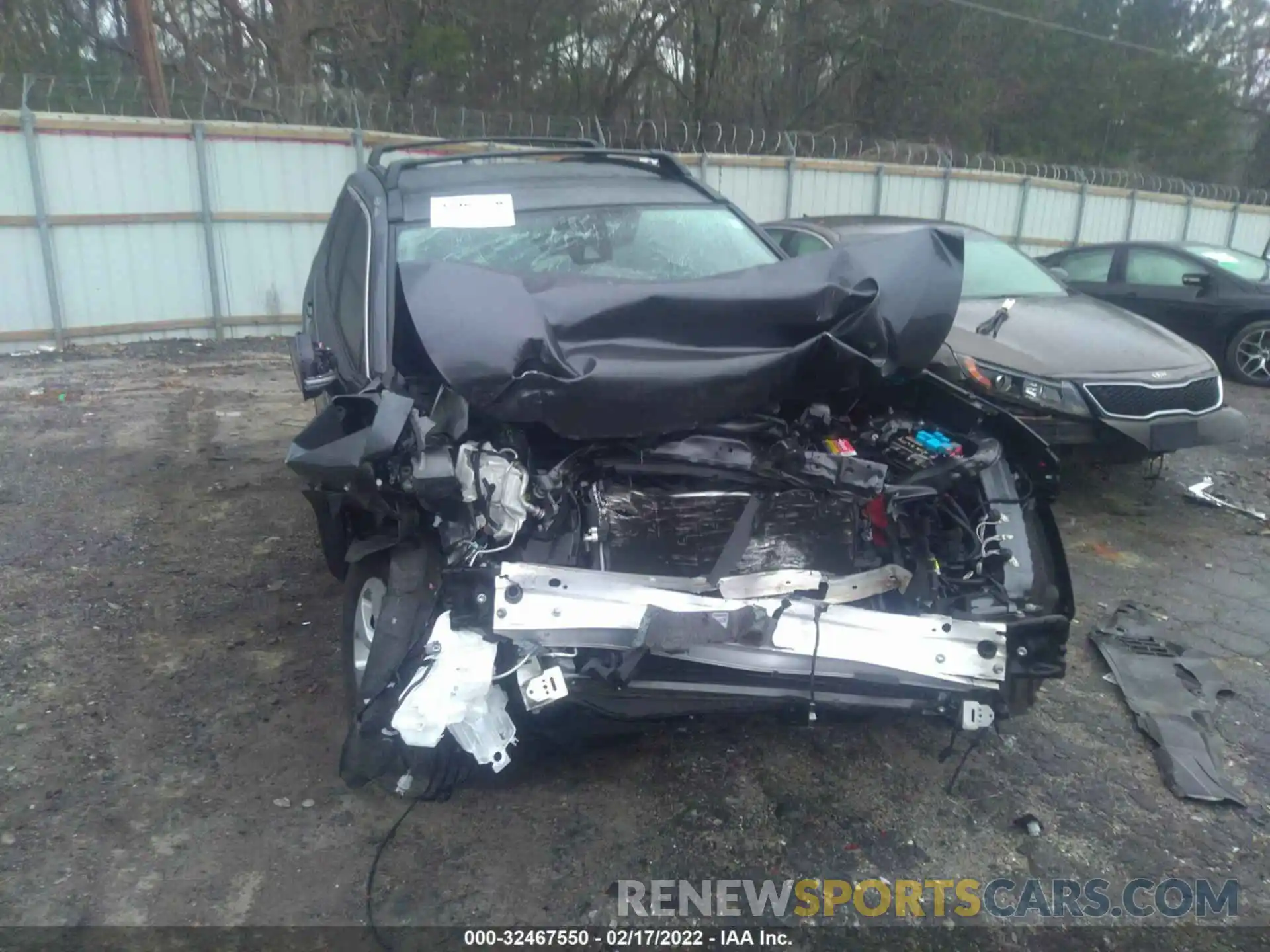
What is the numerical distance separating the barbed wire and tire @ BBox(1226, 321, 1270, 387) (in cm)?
611

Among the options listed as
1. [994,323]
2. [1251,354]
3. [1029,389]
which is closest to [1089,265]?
[1251,354]

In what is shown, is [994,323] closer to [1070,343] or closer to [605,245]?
[1070,343]

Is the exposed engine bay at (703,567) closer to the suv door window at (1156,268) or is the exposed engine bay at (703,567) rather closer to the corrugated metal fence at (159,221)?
the suv door window at (1156,268)

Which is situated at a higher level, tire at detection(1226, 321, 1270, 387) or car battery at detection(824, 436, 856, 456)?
car battery at detection(824, 436, 856, 456)

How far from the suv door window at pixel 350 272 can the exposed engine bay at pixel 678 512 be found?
1.41 feet

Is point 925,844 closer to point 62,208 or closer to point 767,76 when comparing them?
point 62,208

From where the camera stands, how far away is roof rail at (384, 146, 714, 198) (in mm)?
4238

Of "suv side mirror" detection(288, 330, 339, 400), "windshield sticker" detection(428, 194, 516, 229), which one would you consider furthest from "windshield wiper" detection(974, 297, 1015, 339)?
"suv side mirror" detection(288, 330, 339, 400)

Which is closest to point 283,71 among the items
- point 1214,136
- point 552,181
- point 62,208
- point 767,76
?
point 62,208

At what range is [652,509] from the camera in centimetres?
296

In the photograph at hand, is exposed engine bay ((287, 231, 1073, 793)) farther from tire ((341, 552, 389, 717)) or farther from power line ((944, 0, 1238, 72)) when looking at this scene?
power line ((944, 0, 1238, 72))

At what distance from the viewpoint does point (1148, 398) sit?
541cm

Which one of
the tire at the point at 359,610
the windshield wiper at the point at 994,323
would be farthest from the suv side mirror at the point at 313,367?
the windshield wiper at the point at 994,323

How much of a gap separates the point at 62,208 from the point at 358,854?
29.4 feet
